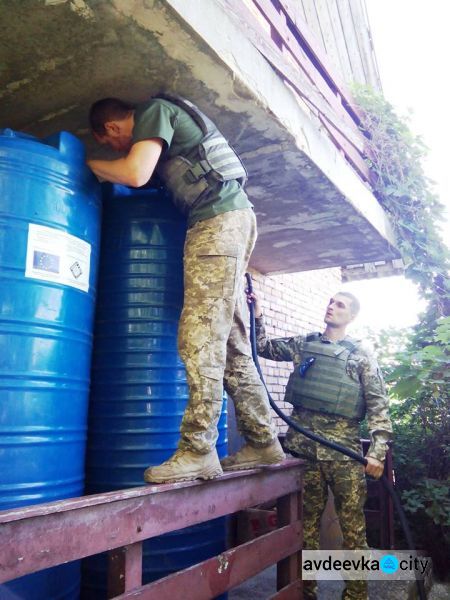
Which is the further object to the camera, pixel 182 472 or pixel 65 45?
pixel 65 45

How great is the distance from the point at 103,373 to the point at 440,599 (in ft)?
10.9

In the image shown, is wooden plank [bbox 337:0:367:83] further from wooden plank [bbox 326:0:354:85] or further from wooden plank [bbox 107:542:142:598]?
wooden plank [bbox 107:542:142:598]

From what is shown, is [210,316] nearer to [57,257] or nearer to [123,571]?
[57,257]

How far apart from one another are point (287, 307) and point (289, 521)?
11.4 ft

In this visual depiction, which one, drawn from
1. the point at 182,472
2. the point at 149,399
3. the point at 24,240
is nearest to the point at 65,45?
the point at 24,240

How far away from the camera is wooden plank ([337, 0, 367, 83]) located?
244 inches

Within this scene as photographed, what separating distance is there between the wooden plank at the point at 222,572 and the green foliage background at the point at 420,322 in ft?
7.92

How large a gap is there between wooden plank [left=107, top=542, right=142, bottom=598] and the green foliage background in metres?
3.29

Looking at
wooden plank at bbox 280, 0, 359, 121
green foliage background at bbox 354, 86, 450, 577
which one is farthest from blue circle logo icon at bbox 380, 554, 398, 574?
wooden plank at bbox 280, 0, 359, 121

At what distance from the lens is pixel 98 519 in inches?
52.9

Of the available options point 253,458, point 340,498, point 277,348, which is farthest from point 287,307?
point 253,458

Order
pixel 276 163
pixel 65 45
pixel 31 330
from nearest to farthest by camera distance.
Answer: pixel 31 330 → pixel 65 45 → pixel 276 163

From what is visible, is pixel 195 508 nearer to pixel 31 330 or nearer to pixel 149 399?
pixel 149 399
